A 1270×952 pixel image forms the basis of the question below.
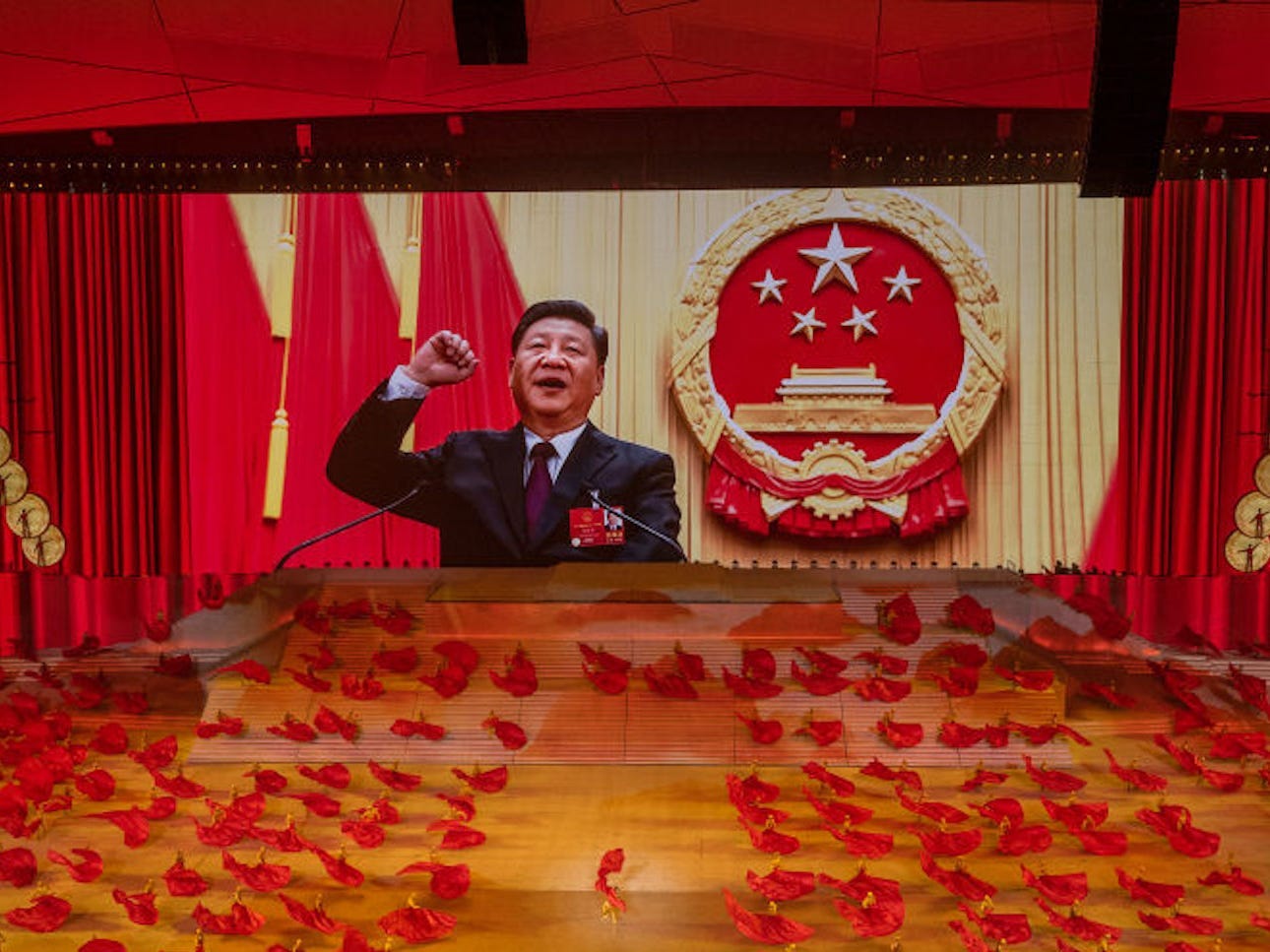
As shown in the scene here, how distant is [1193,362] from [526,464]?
2280mm

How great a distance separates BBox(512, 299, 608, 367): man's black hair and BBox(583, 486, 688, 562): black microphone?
45 centimetres

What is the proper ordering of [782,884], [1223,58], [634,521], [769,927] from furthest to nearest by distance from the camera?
1. [634,521]
2. [1223,58]
3. [782,884]
4. [769,927]

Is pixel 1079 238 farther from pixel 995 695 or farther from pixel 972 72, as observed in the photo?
pixel 995 695

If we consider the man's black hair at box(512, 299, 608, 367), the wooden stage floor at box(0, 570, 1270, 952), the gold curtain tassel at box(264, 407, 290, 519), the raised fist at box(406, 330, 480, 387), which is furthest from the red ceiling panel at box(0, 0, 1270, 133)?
the wooden stage floor at box(0, 570, 1270, 952)

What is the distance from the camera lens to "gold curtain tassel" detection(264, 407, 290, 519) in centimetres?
395

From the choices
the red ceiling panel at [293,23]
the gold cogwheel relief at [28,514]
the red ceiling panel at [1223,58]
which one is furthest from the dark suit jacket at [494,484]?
the red ceiling panel at [1223,58]

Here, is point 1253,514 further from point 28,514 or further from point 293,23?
point 28,514

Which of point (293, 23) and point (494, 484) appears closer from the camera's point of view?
point (293, 23)

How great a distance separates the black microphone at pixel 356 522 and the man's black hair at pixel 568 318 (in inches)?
23.3

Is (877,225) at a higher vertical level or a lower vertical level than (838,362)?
higher

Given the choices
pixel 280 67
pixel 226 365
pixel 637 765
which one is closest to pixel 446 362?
pixel 226 365

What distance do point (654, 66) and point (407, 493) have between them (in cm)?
167

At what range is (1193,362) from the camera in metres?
3.81

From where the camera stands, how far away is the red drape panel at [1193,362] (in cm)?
381
